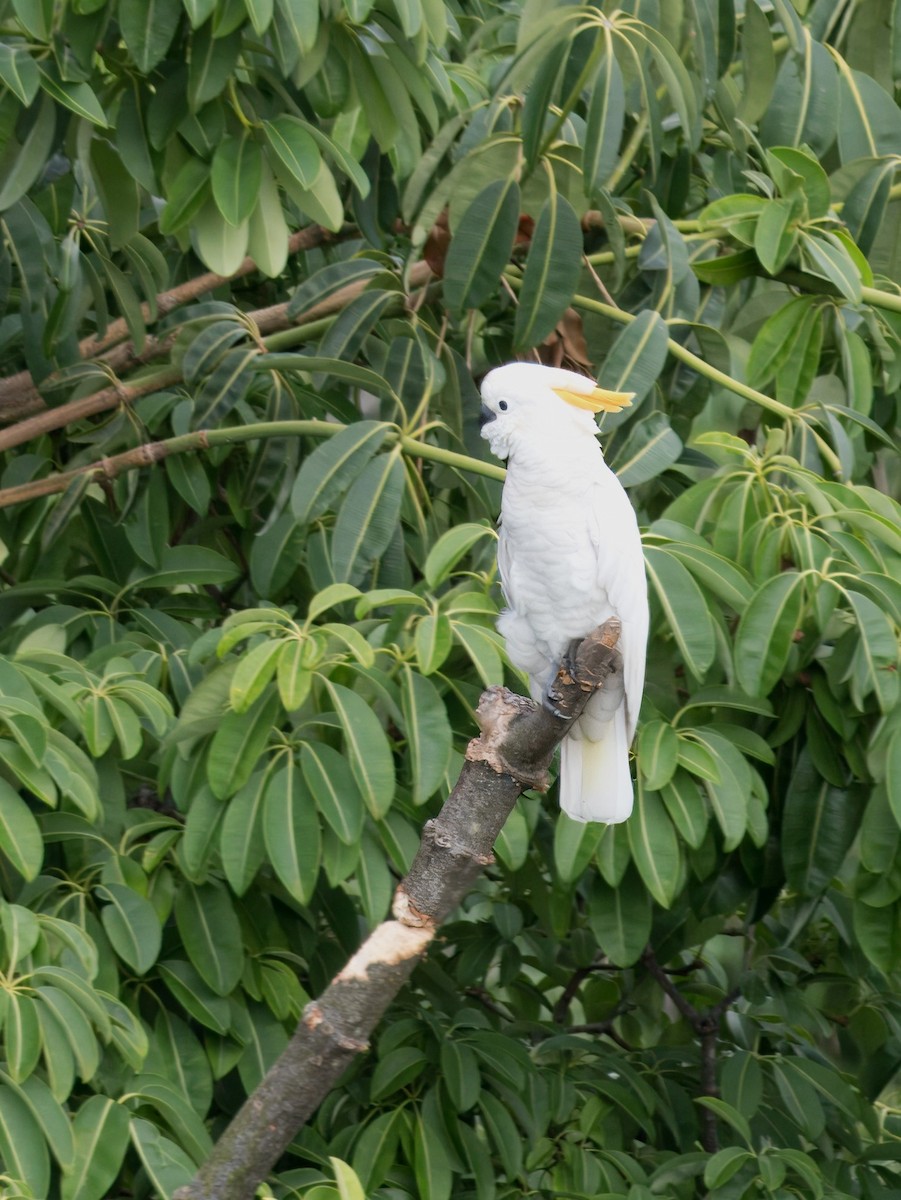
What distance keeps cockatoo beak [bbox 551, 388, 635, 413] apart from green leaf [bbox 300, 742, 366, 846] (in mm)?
536

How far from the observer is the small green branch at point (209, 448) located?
197 cm

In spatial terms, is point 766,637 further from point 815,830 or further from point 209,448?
point 209,448

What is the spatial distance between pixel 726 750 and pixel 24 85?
1.21 m

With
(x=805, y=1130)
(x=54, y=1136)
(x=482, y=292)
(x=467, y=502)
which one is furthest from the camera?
(x=467, y=502)

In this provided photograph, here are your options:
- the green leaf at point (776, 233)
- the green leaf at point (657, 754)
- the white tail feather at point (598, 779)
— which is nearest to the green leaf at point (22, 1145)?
the white tail feather at point (598, 779)

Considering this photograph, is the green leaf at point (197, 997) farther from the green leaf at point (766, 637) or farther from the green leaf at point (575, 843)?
the green leaf at point (766, 637)

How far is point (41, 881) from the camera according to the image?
6.08 feet

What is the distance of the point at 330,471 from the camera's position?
1.94m

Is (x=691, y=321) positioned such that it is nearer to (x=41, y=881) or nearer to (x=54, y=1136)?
(x=41, y=881)

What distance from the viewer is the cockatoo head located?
1.61 metres

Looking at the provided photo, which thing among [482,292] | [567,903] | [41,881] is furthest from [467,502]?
[41,881]

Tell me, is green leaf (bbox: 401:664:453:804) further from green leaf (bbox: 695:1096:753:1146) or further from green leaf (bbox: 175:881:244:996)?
green leaf (bbox: 695:1096:753:1146)

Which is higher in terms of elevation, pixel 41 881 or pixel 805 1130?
pixel 41 881

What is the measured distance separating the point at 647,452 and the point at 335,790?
606mm
